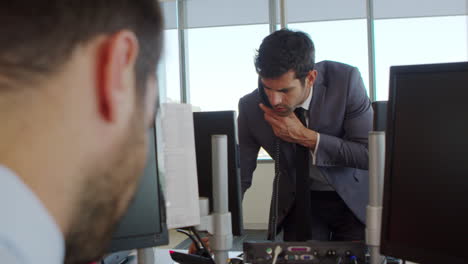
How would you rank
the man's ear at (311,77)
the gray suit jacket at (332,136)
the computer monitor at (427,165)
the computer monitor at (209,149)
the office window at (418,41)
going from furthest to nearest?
1. the office window at (418,41)
2. the man's ear at (311,77)
3. the gray suit jacket at (332,136)
4. the computer monitor at (209,149)
5. the computer monitor at (427,165)

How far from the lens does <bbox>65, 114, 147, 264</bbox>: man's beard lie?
1.26ft

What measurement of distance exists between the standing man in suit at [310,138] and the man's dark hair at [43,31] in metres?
1.33

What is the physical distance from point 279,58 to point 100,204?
136 cm

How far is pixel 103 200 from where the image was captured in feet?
1.31

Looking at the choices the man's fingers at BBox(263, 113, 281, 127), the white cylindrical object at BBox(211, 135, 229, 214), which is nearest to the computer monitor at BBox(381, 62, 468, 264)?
the white cylindrical object at BBox(211, 135, 229, 214)

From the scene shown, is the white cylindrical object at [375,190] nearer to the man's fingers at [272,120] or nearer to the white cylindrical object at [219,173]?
the white cylindrical object at [219,173]

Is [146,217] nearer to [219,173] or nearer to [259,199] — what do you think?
[219,173]

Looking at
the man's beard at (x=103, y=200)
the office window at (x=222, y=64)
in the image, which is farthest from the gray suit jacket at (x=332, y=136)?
the office window at (x=222, y=64)

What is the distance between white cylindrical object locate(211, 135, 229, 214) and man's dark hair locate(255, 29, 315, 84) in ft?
2.07

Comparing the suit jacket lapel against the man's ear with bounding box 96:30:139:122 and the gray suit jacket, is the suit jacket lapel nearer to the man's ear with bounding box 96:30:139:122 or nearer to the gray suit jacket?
Answer: the gray suit jacket

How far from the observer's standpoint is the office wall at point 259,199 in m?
4.74

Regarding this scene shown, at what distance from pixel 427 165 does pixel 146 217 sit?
58 centimetres

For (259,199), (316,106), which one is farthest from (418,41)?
(316,106)

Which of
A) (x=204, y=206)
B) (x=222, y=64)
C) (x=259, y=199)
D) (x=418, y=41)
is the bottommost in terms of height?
(x=259, y=199)
